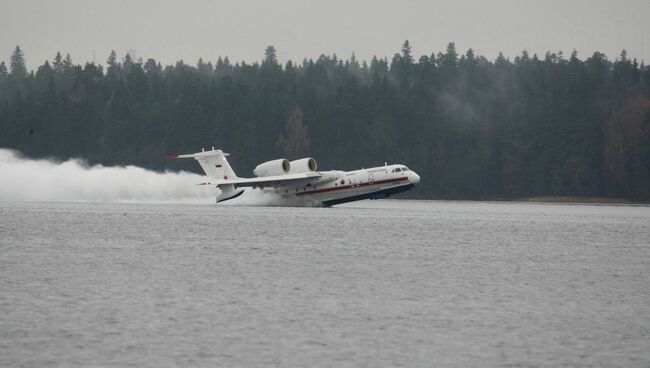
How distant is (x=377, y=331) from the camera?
20.6 meters

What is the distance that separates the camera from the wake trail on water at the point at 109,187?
72188 millimetres

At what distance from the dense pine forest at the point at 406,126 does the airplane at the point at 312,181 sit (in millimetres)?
48855

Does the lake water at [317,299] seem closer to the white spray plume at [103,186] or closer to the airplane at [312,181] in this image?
the airplane at [312,181]

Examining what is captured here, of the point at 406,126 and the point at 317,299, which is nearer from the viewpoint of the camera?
the point at 317,299

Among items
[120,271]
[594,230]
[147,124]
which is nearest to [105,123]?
[147,124]

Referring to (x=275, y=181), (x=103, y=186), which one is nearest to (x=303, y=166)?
(x=275, y=181)

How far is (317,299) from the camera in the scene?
80.7ft

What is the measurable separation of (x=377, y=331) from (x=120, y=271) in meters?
10.8

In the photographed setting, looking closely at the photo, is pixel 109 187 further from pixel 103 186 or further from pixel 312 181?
pixel 312 181

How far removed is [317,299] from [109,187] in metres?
50.0

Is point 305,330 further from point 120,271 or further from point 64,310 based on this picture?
point 120,271

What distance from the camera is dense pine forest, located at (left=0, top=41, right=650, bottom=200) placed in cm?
11519

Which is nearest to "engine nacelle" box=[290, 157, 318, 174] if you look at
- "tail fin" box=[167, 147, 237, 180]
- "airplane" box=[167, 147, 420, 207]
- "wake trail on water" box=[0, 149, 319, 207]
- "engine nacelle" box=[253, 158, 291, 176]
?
"airplane" box=[167, 147, 420, 207]

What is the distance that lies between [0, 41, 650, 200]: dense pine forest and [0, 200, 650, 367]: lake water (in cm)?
7118
